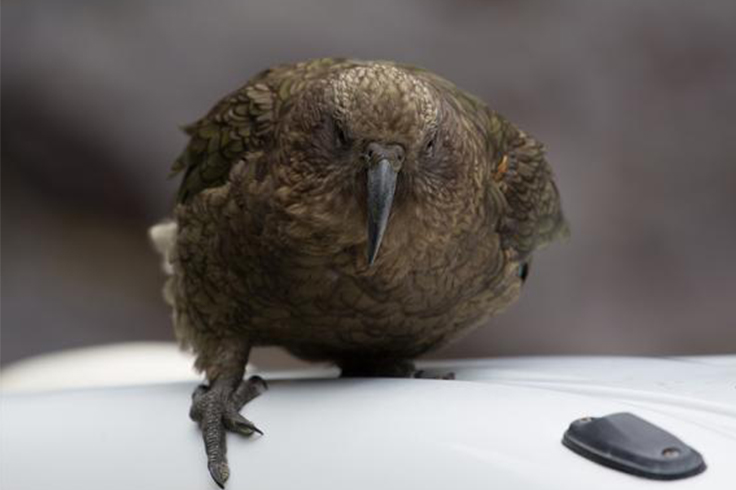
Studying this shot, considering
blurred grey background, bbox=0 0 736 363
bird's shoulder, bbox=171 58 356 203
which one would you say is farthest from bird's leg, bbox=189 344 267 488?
blurred grey background, bbox=0 0 736 363

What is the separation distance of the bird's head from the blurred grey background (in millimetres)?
3254

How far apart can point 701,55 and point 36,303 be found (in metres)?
3.59

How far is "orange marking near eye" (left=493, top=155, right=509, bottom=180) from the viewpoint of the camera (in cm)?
290

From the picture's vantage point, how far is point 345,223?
2.51 metres

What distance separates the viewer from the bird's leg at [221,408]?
2.14m

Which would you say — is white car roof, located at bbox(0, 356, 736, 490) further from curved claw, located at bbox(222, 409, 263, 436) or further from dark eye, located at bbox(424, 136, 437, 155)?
dark eye, located at bbox(424, 136, 437, 155)

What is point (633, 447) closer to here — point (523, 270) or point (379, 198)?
point (379, 198)

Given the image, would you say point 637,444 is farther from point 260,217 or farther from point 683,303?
point 683,303

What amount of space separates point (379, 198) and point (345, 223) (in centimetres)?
17

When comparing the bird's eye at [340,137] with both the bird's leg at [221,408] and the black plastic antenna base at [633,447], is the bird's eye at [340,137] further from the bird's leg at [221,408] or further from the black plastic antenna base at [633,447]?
the black plastic antenna base at [633,447]

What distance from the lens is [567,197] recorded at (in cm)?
594

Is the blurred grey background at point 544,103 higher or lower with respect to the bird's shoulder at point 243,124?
lower

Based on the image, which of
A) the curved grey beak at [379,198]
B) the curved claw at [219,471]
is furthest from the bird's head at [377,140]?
the curved claw at [219,471]

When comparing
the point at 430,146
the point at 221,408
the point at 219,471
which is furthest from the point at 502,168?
the point at 219,471
